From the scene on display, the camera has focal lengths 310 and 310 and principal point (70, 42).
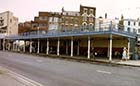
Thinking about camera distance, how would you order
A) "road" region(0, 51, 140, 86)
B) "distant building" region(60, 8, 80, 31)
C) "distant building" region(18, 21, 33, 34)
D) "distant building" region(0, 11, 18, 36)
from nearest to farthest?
"road" region(0, 51, 140, 86) < "distant building" region(60, 8, 80, 31) < "distant building" region(18, 21, 33, 34) < "distant building" region(0, 11, 18, 36)

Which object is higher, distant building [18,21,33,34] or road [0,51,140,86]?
distant building [18,21,33,34]

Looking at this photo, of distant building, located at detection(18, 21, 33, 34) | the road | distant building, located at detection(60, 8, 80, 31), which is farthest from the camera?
distant building, located at detection(18, 21, 33, 34)

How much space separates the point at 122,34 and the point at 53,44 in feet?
124

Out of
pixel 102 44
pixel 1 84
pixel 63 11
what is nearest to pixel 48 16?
pixel 63 11

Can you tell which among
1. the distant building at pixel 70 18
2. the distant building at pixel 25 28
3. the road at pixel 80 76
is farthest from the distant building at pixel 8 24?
the road at pixel 80 76

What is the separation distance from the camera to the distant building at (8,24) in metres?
138

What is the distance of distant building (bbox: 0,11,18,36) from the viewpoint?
451 feet

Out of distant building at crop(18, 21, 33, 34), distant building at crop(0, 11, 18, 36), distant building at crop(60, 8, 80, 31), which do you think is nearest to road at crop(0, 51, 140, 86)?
distant building at crop(60, 8, 80, 31)

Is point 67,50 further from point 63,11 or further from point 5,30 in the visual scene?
point 5,30

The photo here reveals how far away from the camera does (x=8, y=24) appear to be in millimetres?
136500

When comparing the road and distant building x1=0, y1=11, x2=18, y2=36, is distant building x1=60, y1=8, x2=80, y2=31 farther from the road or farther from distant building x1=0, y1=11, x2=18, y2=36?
the road

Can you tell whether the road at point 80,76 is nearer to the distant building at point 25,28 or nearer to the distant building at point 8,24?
the distant building at point 25,28

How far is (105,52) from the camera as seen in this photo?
54969mm

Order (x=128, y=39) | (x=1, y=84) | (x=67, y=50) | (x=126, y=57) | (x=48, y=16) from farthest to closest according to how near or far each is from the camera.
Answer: (x=48, y=16) < (x=67, y=50) < (x=128, y=39) < (x=126, y=57) < (x=1, y=84)
